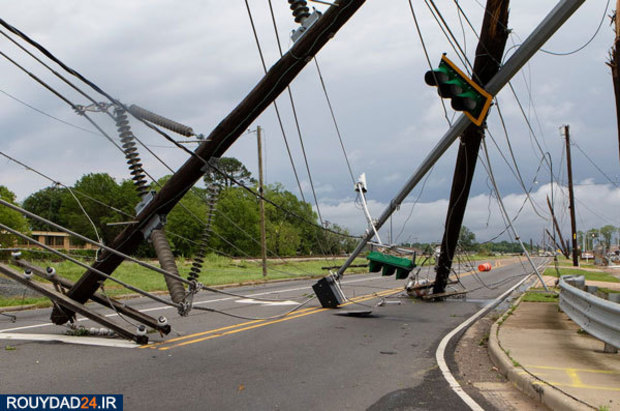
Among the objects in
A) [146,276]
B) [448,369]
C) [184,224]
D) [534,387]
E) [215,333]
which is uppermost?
[184,224]

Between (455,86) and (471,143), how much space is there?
499cm

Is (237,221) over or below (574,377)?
over

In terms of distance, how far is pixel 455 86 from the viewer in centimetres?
787

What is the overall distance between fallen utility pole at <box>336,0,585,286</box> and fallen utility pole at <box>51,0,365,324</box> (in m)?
3.26

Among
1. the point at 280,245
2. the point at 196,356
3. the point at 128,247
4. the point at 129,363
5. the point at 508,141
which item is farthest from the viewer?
the point at 280,245

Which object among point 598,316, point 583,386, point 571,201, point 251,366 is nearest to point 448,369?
point 583,386

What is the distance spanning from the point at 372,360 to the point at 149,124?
4817 millimetres

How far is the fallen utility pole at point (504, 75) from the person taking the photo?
27.5 ft

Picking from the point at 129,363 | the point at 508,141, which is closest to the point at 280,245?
the point at 508,141

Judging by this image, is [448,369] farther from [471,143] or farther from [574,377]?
[471,143]

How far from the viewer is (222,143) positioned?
7875 mm

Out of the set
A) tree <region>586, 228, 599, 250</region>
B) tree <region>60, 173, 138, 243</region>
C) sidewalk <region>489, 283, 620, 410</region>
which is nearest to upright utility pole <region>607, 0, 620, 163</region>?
sidewalk <region>489, 283, 620, 410</region>

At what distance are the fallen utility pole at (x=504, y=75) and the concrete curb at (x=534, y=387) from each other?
4.91 meters

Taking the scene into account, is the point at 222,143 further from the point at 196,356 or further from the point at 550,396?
the point at 550,396
